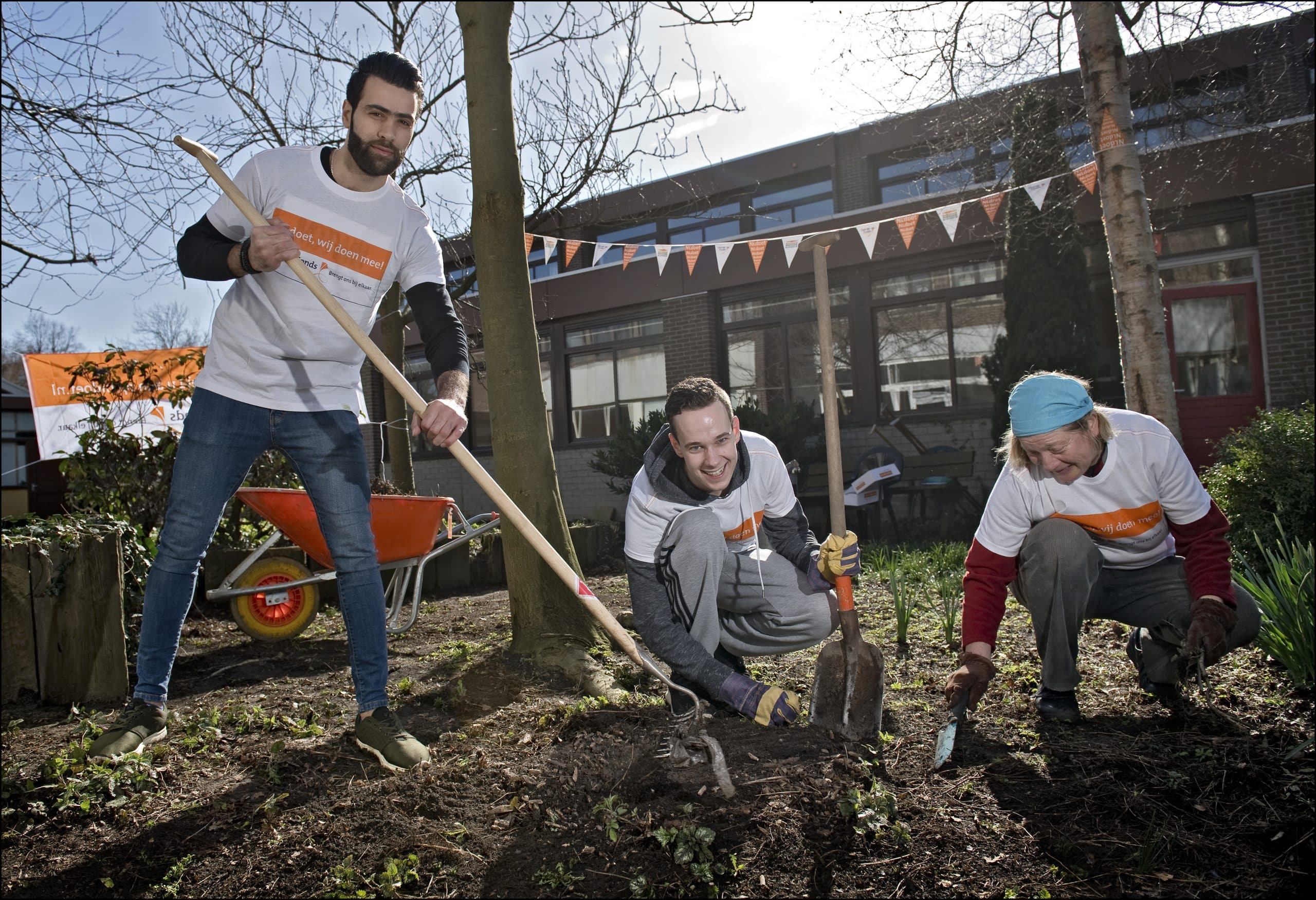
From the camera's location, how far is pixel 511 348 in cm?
367

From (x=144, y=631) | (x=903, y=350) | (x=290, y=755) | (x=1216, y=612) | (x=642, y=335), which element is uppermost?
(x=642, y=335)

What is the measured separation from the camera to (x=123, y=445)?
18.2ft

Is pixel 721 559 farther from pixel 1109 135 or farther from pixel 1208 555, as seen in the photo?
pixel 1109 135

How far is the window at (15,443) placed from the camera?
15172 mm

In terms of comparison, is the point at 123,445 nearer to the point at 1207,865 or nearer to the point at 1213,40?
the point at 1207,865

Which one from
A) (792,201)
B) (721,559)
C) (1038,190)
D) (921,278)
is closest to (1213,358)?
A: (921,278)

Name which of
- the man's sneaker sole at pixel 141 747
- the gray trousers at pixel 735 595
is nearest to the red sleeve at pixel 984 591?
the gray trousers at pixel 735 595

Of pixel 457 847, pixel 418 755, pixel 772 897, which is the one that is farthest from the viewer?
pixel 418 755

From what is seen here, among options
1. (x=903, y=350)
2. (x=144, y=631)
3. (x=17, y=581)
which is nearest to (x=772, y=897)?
(x=144, y=631)

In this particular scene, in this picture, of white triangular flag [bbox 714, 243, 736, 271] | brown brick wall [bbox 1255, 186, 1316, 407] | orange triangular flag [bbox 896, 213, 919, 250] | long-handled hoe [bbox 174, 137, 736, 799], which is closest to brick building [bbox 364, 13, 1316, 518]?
brown brick wall [bbox 1255, 186, 1316, 407]

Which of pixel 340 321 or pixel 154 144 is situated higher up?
pixel 154 144

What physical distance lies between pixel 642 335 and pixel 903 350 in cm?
417

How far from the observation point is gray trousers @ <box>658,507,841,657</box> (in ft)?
8.78

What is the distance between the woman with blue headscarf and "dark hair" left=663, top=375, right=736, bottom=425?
2.81 ft
